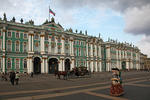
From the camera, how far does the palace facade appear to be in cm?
4199

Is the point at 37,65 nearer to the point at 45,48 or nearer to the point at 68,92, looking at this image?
the point at 45,48

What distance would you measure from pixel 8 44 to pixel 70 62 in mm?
21726

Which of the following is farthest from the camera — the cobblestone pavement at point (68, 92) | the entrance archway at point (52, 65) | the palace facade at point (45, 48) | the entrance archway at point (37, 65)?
the entrance archway at point (52, 65)

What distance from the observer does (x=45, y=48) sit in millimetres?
48531

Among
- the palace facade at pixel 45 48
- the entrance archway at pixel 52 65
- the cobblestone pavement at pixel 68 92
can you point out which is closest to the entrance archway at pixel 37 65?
the palace facade at pixel 45 48

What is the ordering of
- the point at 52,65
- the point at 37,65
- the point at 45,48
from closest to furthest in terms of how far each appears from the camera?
the point at 37,65 → the point at 45,48 → the point at 52,65

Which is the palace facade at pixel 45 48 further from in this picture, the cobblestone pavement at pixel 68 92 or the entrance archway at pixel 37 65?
the cobblestone pavement at pixel 68 92

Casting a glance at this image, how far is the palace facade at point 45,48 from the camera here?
41994 millimetres

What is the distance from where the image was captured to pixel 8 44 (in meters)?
41.8

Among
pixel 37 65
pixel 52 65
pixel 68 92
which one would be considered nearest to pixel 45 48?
pixel 37 65

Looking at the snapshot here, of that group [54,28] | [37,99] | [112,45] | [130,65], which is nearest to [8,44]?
[54,28]

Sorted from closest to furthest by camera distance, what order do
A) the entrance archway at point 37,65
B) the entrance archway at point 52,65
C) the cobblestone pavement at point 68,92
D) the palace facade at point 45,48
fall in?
the cobblestone pavement at point 68,92 → the palace facade at point 45,48 → the entrance archway at point 37,65 → the entrance archway at point 52,65

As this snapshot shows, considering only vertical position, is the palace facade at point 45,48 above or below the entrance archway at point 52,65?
above

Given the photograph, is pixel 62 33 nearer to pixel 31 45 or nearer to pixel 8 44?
pixel 31 45
